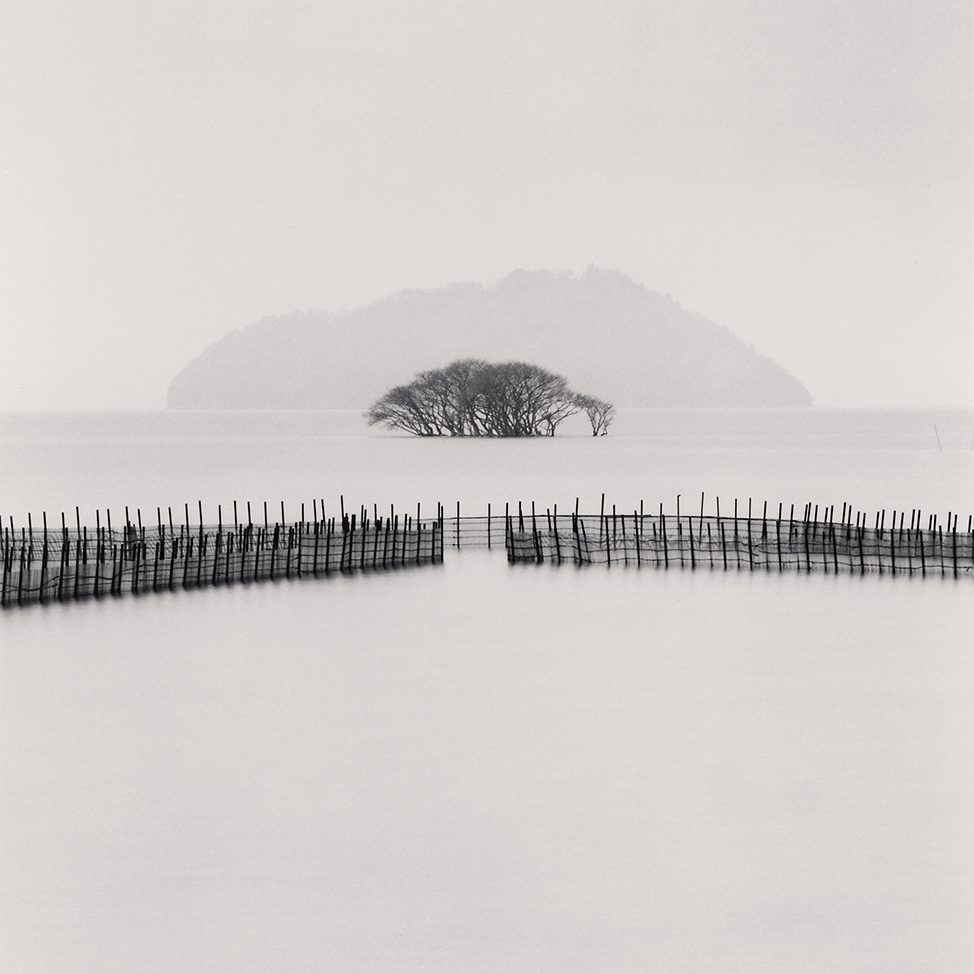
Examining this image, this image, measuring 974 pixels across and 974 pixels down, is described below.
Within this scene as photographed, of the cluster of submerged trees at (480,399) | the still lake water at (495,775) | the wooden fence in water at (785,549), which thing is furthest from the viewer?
the cluster of submerged trees at (480,399)

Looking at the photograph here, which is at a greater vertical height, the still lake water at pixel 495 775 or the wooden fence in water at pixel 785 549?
the wooden fence in water at pixel 785 549

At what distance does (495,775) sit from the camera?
13.6 meters

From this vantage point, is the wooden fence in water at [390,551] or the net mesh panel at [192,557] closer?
the net mesh panel at [192,557]

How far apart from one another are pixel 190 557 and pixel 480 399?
270 ft

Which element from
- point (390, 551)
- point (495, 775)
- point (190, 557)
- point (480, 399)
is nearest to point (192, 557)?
point (190, 557)

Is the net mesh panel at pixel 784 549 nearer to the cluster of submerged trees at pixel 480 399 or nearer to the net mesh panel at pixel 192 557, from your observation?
the net mesh panel at pixel 192 557

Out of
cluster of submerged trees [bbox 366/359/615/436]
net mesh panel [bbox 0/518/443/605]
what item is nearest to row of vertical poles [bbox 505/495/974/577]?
net mesh panel [bbox 0/518/443/605]

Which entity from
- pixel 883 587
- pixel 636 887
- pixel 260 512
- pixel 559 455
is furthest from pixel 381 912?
pixel 559 455

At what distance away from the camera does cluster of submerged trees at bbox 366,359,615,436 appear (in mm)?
104062

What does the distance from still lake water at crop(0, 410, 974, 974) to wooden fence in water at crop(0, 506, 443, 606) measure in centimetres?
70

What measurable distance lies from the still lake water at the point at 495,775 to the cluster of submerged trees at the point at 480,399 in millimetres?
75970

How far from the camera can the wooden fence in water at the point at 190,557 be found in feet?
71.2

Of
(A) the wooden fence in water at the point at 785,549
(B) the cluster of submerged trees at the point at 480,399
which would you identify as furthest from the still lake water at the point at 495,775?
(B) the cluster of submerged trees at the point at 480,399

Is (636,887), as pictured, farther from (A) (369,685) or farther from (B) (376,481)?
(B) (376,481)
